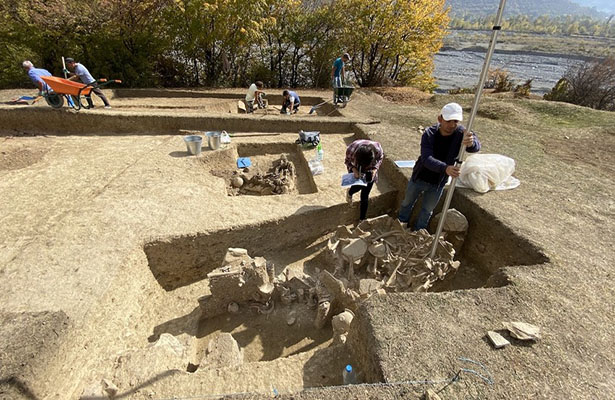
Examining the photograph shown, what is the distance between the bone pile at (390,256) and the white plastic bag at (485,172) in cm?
135

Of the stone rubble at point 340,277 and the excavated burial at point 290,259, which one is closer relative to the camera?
the excavated burial at point 290,259

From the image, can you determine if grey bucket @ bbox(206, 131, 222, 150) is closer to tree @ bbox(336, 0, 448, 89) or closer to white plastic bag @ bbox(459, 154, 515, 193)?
white plastic bag @ bbox(459, 154, 515, 193)

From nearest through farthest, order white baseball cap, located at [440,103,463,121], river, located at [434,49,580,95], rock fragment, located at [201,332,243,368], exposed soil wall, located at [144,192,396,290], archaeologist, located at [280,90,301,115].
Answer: rock fragment, located at [201,332,243,368] < white baseball cap, located at [440,103,463,121] < exposed soil wall, located at [144,192,396,290] < archaeologist, located at [280,90,301,115] < river, located at [434,49,580,95]

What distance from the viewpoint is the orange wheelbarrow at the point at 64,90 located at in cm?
763

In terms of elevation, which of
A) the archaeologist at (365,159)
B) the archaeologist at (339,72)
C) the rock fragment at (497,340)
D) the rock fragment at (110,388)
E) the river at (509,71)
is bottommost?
the river at (509,71)

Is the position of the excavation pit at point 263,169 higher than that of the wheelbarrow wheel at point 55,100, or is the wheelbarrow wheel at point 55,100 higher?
the wheelbarrow wheel at point 55,100

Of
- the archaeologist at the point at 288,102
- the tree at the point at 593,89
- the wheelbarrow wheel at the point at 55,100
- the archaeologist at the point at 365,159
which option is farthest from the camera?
the tree at the point at 593,89

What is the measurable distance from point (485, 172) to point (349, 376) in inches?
153

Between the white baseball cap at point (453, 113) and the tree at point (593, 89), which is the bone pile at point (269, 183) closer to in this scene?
the white baseball cap at point (453, 113)

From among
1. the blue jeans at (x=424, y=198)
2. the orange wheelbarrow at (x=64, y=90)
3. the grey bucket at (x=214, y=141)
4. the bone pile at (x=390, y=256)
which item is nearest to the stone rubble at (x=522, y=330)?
the bone pile at (x=390, y=256)

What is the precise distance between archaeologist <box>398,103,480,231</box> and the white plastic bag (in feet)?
3.01

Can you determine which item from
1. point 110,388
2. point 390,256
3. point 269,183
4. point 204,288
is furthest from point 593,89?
point 110,388

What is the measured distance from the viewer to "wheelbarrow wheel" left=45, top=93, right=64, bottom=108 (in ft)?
26.1

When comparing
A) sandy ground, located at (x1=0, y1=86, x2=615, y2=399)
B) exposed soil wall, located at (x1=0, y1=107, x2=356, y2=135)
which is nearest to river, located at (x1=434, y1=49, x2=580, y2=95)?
exposed soil wall, located at (x1=0, y1=107, x2=356, y2=135)
